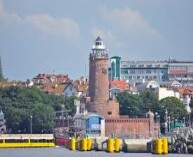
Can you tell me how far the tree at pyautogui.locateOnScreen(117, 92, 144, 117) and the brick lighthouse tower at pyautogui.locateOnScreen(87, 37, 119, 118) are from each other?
12.9 meters

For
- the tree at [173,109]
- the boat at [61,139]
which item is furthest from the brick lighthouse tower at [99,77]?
the tree at [173,109]

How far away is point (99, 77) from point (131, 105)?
54.3ft

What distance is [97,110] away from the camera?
13712 centimetres

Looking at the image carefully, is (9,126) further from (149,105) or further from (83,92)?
(83,92)

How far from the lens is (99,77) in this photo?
136 metres

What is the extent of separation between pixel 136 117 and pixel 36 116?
34.8ft

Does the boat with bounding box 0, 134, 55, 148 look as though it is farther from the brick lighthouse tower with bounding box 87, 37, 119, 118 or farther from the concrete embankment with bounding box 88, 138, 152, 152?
the concrete embankment with bounding box 88, 138, 152, 152

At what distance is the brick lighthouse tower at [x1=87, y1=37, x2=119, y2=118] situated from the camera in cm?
13550

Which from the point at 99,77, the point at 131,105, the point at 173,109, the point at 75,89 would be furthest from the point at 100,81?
the point at 75,89

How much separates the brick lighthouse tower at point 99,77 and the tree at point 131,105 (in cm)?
1292

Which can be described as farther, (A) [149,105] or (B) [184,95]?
(B) [184,95]

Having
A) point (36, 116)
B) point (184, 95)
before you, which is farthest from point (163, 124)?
point (184, 95)

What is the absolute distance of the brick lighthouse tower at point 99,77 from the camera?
136 meters

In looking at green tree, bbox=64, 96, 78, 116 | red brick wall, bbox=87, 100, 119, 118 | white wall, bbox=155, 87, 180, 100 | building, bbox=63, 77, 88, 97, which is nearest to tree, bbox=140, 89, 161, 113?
green tree, bbox=64, 96, 78, 116
